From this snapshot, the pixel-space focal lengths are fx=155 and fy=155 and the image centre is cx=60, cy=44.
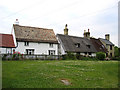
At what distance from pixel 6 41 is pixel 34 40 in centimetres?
685

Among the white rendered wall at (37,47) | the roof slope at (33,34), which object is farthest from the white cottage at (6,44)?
the roof slope at (33,34)

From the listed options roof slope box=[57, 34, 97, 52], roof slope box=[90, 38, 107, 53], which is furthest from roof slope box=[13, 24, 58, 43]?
roof slope box=[90, 38, 107, 53]

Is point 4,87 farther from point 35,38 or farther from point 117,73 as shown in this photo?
point 35,38

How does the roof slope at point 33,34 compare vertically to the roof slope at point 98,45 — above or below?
above

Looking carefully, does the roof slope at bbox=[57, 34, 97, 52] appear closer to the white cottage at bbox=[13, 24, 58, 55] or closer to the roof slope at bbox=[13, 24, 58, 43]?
the white cottage at bbox=[13, 24, 58, 55]

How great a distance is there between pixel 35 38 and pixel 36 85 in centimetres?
3255

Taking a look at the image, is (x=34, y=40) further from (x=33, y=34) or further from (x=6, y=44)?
(x=6, y=44)

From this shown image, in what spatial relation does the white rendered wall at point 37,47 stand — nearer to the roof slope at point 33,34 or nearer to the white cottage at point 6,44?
the roof slope at point 33,34

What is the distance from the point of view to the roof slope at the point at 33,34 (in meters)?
38.9

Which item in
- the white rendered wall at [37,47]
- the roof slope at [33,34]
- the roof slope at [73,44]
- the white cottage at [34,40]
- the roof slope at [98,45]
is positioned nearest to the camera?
the white rendered wall at [37,47]

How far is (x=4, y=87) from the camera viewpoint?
26.4 feet

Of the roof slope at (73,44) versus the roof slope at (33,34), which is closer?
A: the roof slope at (33,34)

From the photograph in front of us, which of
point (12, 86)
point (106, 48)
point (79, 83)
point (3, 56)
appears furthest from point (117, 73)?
point (106, 48)

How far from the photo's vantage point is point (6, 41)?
38250mm
